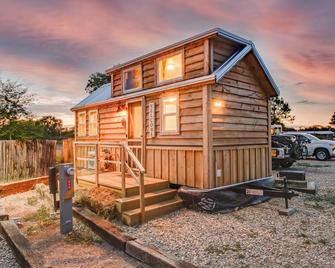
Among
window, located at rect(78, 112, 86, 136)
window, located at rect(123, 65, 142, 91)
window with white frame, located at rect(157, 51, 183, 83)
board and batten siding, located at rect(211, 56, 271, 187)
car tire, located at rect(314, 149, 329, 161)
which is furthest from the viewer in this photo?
car tire, located at rect(314, 149, 329, 161)

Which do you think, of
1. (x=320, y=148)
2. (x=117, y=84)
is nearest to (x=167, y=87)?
(x=117, y=84)

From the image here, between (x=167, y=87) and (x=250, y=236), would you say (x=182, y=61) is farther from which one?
(x=250, y=236)

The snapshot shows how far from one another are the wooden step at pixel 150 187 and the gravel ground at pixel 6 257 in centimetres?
261

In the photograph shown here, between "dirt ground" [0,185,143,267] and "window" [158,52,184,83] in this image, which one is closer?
"dirt ground" [0,185,143,267]

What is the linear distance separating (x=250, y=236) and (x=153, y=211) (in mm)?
2193

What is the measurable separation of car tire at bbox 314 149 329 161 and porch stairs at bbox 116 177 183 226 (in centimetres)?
1499

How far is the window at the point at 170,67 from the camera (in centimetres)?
758

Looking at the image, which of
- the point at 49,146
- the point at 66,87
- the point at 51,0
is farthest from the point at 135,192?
the point at 66,87

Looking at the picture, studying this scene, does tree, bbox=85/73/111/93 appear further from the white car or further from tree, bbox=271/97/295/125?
tree, bbox=271/97/295/125

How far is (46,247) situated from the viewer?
4.33 m

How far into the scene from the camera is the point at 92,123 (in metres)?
11.5

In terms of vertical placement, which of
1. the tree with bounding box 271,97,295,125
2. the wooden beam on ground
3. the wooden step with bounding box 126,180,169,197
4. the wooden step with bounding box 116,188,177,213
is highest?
the tree with bounding box 271,97,295,125

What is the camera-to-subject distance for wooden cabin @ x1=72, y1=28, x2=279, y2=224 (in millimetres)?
6527

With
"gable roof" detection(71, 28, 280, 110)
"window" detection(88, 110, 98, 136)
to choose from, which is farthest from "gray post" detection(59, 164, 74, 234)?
"window" detection(88, 110, 98, 136)
